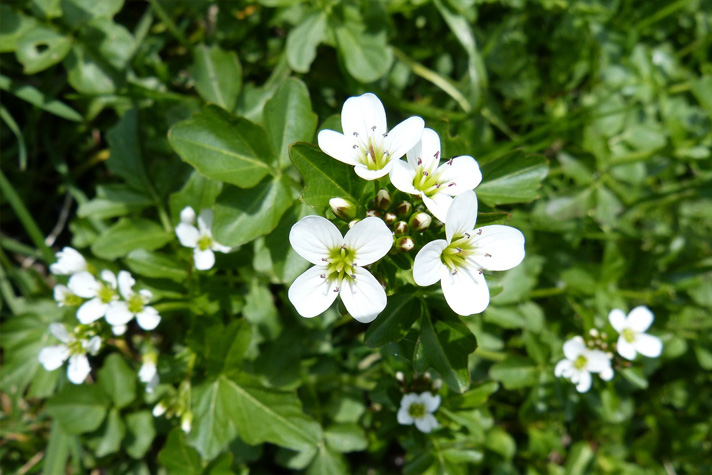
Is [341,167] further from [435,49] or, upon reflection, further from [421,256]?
[435,49]

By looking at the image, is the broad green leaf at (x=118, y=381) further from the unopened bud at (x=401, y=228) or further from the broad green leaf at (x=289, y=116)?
the unopened bud at (x=401, y=228)

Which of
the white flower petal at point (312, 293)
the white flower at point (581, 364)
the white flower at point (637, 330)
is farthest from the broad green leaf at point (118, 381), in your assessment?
the white flower at point (637, 330)

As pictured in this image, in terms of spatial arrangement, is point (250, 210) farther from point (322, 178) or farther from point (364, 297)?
point (364, 297)

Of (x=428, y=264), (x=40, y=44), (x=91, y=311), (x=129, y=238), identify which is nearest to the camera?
(x=428, y=264)

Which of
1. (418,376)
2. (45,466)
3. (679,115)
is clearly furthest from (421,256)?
(679,115)

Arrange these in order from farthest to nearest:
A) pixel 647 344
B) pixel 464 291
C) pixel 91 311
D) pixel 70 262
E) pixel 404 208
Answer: pixel 647 344, pixel 70 262, pixel 91 311, pixel 404 208, pixel 464 291

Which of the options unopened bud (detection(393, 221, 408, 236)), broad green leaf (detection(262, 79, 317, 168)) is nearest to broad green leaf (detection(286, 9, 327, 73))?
broad green leaf (detection(262, 79, 317, 168))

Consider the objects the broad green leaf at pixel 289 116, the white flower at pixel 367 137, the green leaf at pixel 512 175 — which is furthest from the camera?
the broad green leaf at pixel 289 116

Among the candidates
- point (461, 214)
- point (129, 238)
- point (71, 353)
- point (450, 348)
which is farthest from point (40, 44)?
point (450, 348)
